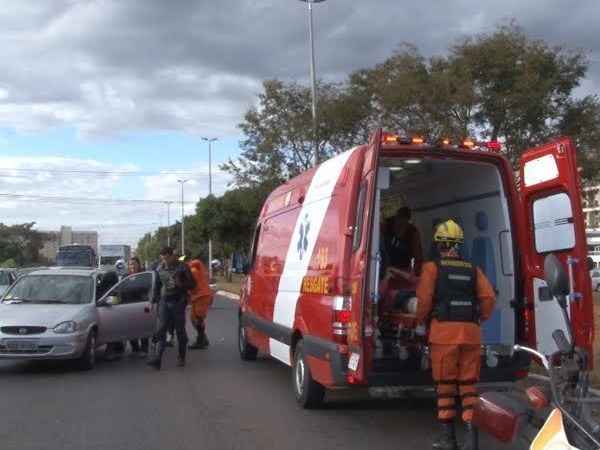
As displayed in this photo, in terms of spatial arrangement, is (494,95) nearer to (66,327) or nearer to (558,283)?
(66,327)

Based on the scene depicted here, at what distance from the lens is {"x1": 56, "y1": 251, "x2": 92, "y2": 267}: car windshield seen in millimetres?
46375

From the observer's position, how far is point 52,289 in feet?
41.8

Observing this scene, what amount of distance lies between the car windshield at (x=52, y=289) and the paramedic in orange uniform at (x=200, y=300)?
2.12 metres

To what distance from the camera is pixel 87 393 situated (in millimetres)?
10023

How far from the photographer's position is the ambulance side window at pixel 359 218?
7488 millimetres

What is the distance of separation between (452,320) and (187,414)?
11.1 feet

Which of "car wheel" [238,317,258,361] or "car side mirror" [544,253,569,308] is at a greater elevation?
"car side mirror" [544,253,569,308]

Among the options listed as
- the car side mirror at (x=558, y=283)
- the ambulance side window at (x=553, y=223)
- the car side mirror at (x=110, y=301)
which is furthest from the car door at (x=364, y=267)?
the car side mirror at (x=110, y=301)

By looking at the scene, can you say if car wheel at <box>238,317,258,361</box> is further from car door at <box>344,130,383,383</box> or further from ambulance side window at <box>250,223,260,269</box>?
car door at <box>344,130,383,383</box>

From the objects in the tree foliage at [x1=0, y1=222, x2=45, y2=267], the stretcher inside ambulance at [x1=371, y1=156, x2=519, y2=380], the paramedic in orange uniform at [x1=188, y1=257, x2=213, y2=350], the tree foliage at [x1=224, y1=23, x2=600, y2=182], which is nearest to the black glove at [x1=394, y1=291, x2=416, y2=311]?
the stretcher inside ambulance at [x1=371, y1=156, x2=519, y2=380]

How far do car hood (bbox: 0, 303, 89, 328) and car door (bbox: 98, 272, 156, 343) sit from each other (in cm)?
56

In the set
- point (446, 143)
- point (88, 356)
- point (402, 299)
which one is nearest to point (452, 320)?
point (402, 299)

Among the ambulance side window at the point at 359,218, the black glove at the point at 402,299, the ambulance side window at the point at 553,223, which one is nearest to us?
the ambulance side window at the point at 359,218

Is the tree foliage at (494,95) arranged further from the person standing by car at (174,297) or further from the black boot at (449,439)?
the black boot at (449,439)
